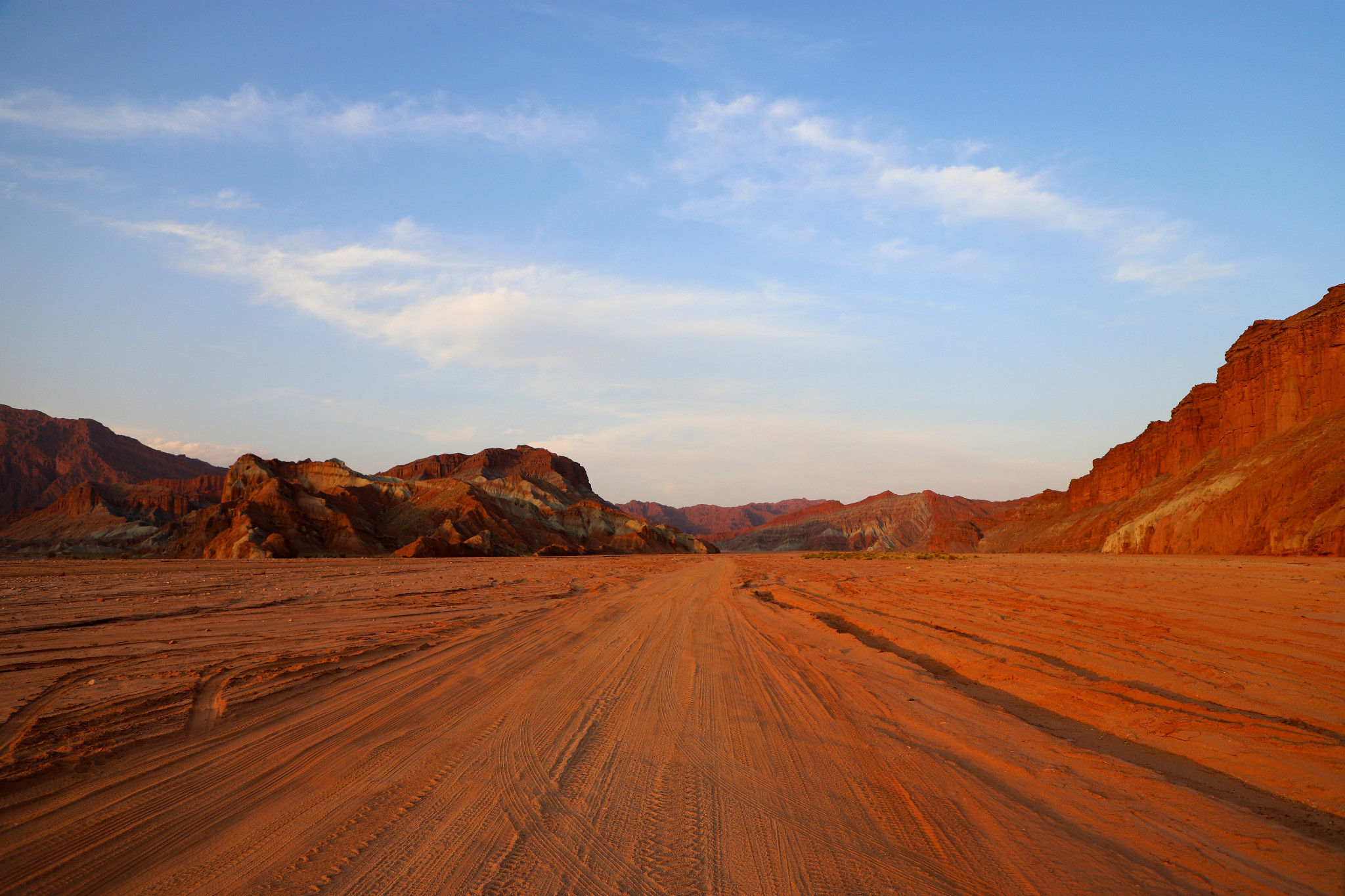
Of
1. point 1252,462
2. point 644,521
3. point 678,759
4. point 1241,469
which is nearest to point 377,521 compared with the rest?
point 644,521

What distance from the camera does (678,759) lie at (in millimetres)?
4676

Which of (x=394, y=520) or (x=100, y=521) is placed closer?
(x=394, y=520)

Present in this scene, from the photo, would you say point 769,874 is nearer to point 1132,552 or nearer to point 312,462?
point 1132,552

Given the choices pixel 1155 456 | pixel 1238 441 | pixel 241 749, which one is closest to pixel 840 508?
pixel 1155 456

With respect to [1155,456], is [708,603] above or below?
below

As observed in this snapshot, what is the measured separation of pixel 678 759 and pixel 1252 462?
52.2 metres

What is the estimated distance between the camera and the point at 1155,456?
61.6m

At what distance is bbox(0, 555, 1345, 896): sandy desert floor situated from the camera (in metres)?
3.10

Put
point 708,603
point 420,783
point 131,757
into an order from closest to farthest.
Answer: point 420,783 < point 131,757 < point 708,603

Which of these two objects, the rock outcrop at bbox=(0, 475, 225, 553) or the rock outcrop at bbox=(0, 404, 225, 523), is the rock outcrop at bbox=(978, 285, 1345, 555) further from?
the rock outcrop at bbox=(0, 404, 225, 523)

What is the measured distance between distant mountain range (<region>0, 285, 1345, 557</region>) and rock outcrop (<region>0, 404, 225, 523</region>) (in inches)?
19.6

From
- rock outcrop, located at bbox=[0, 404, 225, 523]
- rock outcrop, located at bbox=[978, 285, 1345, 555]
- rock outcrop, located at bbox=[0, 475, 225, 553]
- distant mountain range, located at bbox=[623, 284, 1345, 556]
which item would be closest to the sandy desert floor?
rock outcrop, located at bbox=[978, 285, 1345, 555]

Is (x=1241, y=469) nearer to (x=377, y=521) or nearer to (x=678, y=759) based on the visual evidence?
(x=678, y=759)

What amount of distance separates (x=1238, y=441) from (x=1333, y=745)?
187 feet
